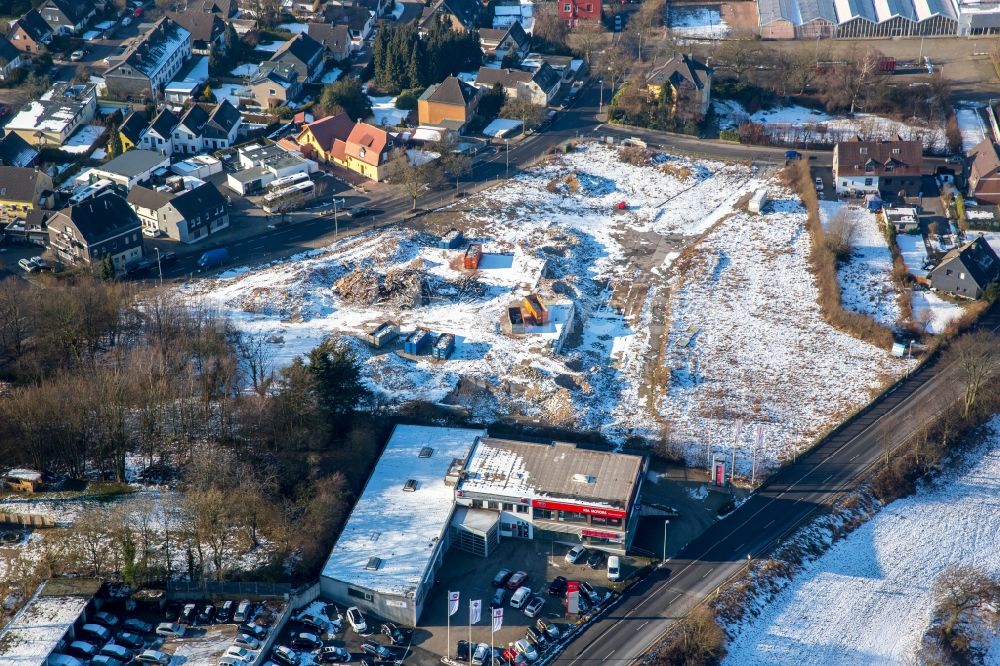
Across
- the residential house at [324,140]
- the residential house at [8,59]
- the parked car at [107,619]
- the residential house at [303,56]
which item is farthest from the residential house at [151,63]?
the parked car at [107,619]

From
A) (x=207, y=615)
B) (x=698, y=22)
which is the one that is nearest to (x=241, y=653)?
(x=207, y=615)

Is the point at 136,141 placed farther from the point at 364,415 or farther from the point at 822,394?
the point at 822,394

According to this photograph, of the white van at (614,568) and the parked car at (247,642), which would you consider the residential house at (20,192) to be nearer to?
the parked car at (247,642)

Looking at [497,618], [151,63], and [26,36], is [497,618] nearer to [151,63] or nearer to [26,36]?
[151,63]

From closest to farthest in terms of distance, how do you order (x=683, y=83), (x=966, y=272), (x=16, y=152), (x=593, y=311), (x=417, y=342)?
1. (x=417, y=342)
2. (x=966, y=272)
3. (x=593, y=311)
4. (x=16, y=152)
5. (x=683, y=83)

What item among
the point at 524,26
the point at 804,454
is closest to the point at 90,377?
the point at 804,454
